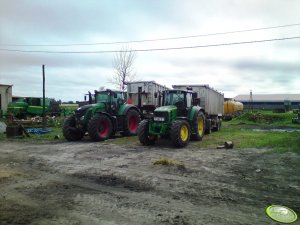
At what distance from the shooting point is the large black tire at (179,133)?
13469 millimetres

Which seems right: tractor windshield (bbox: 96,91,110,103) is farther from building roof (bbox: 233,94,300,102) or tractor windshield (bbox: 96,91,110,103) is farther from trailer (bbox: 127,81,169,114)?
building roof (bbox: 233,94,300,102)

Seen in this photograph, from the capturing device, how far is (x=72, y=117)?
16734mm

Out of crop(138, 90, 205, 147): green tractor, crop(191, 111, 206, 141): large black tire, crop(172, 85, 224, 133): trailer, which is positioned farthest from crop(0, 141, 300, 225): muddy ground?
crop(172, 85, 224, 133): trailer

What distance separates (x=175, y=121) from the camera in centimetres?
1390

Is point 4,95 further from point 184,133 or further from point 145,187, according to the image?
point 145,187

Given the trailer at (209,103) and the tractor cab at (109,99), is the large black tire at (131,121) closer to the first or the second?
the tractor cab at (109,99)

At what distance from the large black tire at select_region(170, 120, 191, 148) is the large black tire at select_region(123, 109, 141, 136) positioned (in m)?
3.93

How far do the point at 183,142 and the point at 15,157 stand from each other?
6.54 meters

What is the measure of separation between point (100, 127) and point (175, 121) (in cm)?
431

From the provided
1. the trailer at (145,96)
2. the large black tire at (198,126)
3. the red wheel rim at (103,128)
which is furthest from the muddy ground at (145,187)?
the trailer at (145,96)

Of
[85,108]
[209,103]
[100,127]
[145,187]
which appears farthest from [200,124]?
[145,187]

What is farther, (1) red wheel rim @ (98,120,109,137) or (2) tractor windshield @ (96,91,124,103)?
(2) tractor windshield @ (96,91,124,103)

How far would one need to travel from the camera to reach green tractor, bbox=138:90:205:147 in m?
13.8

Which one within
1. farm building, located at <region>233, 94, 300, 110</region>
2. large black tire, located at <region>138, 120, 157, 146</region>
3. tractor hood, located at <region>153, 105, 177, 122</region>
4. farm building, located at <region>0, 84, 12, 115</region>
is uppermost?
farm building, located at <region>233, 94, 300, 110</region>
